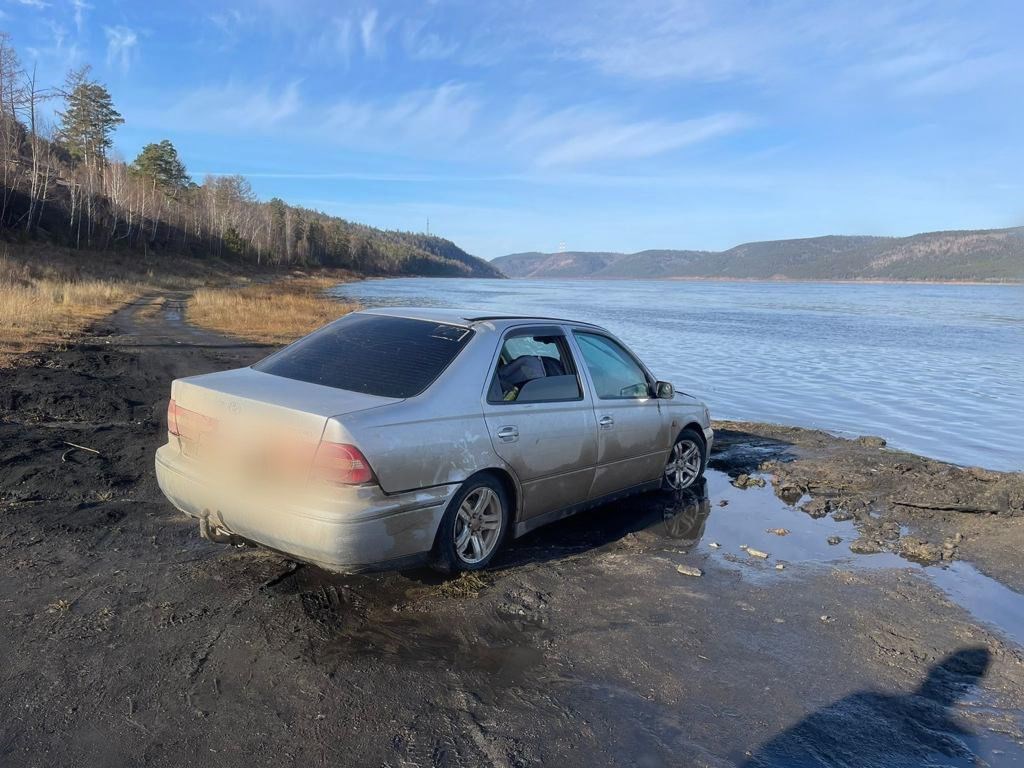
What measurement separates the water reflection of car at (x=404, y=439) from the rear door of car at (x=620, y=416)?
0.02 meters

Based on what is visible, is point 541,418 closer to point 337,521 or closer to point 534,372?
point 534,372

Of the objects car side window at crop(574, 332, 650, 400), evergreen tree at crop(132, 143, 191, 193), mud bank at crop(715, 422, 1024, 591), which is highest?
evergreen tree at crop(132, 143, 191, 193)

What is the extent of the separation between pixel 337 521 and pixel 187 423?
1322mm

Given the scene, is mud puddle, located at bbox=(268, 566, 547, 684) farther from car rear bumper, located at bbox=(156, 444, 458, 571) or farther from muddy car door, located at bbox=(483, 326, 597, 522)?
muddy car door, located at bbox=(483, 326, 597, 522)

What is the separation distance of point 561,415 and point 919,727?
2666 mm

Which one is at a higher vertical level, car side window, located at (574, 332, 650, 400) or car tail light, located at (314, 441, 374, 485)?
car side window, located at (574, 332, 650, 400)

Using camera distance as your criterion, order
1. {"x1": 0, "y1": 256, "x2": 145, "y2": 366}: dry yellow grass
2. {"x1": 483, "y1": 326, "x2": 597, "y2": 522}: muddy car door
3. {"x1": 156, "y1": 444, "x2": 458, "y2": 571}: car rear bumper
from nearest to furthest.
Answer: {"x1": 156, "y1": 444, "x2": 458, "y2": 571}: car rear bumper
{"x1": 483, "y1": 326, "x2": 597, "y2": 522}: muddy car door
{"x1": 0, "y1": 256, "x2": 145, "y2": 366}: dry yellow grass

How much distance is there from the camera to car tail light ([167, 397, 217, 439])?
4121 millimetres

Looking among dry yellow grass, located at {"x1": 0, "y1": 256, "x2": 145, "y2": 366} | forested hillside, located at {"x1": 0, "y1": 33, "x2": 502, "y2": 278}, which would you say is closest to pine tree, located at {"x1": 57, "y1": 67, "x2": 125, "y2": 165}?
forested hillside, located at {"x1": 0, "y1": 33, "x2": 502, "y2": 278}

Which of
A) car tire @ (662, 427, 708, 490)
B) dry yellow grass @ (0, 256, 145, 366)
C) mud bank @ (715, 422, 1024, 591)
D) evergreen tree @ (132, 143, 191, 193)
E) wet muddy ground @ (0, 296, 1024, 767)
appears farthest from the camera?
evergreen tree @ (132, 143, 191, 193)

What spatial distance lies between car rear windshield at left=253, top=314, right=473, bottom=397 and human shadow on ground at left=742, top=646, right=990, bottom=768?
2.56 meters

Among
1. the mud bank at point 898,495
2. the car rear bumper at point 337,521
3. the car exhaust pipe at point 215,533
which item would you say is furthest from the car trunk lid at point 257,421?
the mud bank at point 898,495

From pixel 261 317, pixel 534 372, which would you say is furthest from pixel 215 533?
pixel 261 317

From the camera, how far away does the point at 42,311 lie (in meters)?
18.0
